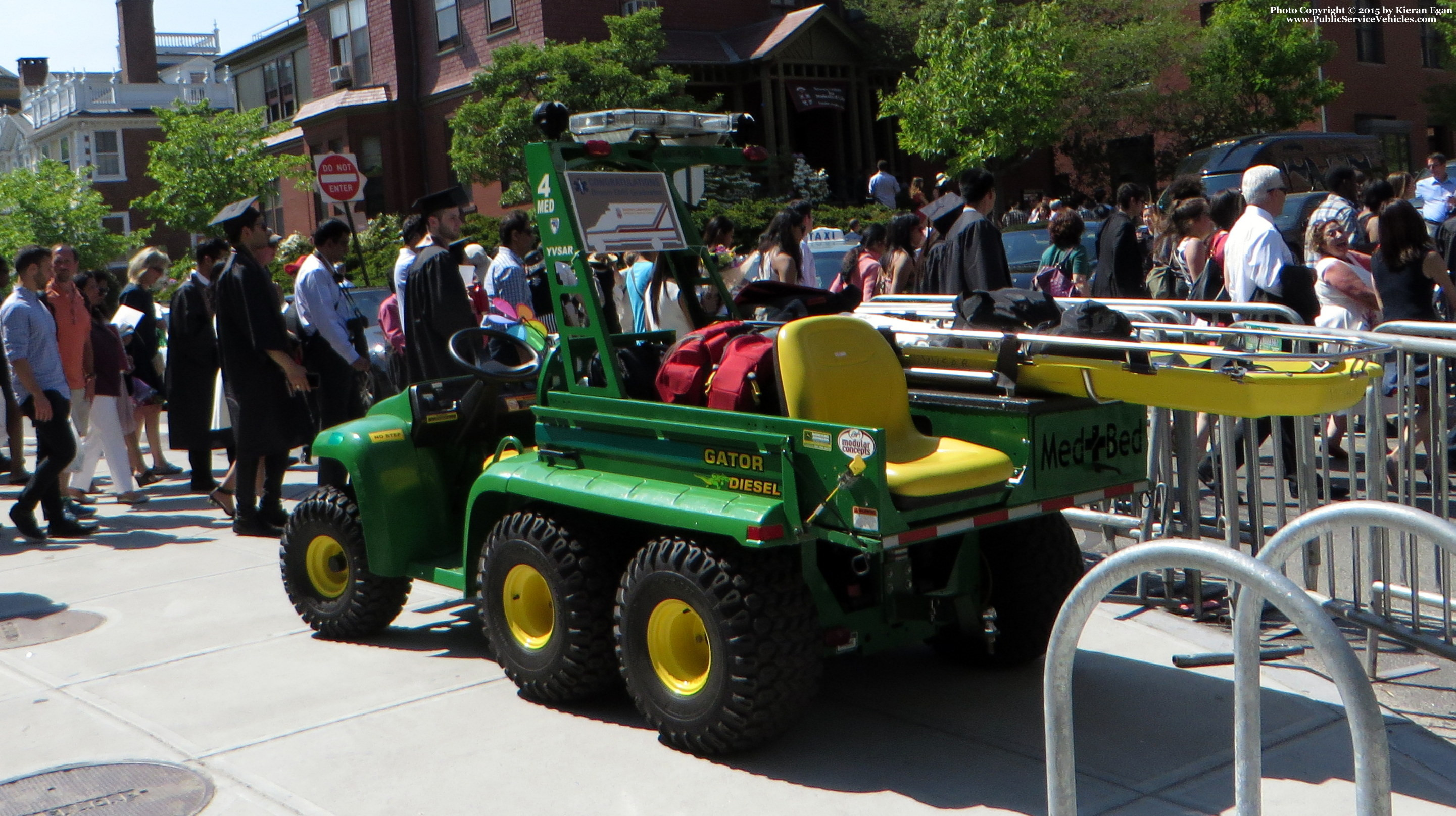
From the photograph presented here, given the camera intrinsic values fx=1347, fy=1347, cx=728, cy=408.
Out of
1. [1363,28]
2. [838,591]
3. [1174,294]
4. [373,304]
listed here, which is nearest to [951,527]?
[838,591]

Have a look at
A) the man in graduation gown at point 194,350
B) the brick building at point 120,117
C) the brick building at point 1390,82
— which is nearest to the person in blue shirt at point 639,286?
the man in graduation gown at point 194,350

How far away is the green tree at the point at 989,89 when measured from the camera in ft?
78.9

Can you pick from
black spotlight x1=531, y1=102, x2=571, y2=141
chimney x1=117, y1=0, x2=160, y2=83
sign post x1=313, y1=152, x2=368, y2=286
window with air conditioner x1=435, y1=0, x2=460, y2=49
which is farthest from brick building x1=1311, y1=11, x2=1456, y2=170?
chimney x1=117, y1=0, x2=160, y2=83

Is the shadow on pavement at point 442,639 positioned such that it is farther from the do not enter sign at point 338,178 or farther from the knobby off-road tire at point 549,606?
the do not enter sign at point 338,178

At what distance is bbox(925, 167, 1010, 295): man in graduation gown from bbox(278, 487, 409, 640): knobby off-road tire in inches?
143

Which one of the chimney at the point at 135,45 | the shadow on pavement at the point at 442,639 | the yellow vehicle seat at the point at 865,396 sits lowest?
the shadow on pavement at the point at 442,639

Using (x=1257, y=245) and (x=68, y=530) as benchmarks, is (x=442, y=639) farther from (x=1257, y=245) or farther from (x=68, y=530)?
(x=1257, y=245)

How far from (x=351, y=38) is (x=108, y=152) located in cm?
2397

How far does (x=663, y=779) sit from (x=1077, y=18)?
87.3 feet

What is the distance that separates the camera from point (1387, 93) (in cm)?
3581

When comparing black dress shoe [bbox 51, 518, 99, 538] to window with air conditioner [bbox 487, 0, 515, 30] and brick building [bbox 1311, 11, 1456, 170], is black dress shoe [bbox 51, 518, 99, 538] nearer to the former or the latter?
window with air conditioner [bbox 487, 0, 515, 30]

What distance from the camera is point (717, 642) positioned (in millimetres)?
4230

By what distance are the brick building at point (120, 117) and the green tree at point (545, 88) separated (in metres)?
27.9

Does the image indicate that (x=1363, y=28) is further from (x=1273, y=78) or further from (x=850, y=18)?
(x=850, y=18)
